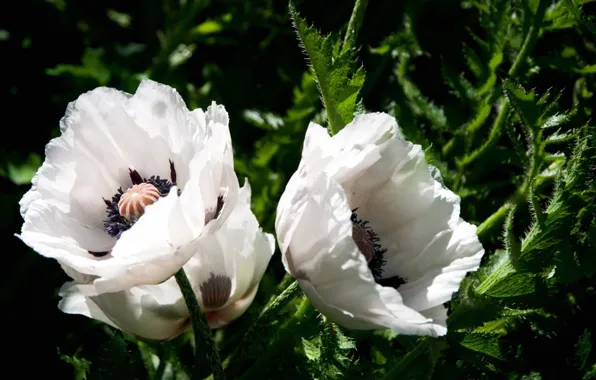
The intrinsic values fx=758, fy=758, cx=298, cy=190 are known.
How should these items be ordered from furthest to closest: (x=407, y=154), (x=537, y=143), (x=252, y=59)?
1. (x=252, y=59)
2. (x=537, y=143)
3. (x=407, y=154)

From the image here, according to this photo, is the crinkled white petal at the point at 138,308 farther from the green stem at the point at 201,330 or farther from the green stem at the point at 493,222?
the green stem at the point at 493,222

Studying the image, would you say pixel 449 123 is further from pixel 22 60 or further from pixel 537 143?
pixel 22 60

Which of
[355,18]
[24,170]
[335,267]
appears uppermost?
[355,18]

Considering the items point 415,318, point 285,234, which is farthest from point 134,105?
point 415,318

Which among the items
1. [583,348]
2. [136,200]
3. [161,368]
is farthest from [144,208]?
[583,348]

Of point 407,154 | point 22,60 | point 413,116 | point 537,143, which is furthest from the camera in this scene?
point 22,60

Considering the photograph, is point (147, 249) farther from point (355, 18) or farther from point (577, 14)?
point (577, 14)
